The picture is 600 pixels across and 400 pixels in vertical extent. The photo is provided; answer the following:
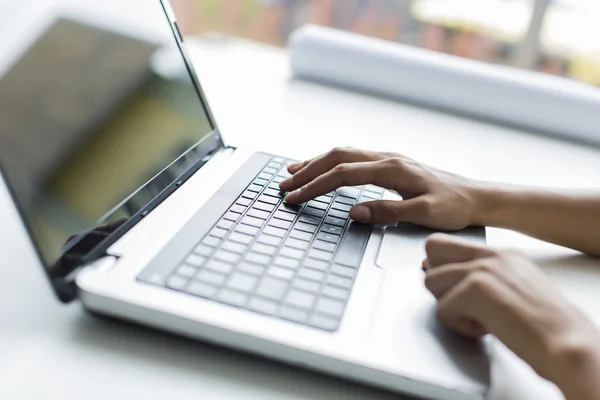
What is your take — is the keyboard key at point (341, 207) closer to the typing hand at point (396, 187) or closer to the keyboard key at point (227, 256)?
the typing hand at point (396, 187)

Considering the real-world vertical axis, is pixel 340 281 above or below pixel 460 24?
above

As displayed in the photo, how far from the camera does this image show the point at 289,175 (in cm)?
66

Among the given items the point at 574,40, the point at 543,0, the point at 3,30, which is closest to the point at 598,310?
the point at 3,30

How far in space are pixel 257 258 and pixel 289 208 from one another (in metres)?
0.12

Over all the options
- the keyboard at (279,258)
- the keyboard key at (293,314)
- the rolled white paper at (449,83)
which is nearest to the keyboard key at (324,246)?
the keyboard at (279,258)

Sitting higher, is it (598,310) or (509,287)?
(509,287)

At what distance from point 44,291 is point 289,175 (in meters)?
0.29

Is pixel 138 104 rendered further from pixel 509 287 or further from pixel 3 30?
pixel 509 287

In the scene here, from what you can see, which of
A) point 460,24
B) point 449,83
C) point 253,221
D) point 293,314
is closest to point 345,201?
point 253,221

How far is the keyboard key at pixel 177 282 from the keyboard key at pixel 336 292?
107 millimetres

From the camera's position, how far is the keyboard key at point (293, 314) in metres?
0.41

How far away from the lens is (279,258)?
1.59 ft

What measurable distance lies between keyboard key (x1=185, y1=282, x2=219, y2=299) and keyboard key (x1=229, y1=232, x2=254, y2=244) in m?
0.08

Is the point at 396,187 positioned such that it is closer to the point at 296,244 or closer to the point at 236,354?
the point at 296,244
